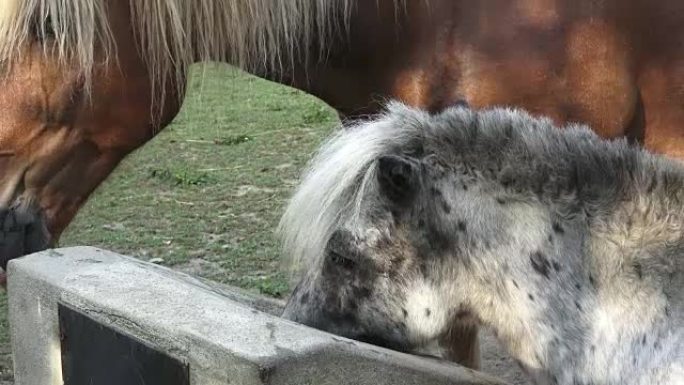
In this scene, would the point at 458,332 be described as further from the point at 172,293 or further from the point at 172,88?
the point at 172,88

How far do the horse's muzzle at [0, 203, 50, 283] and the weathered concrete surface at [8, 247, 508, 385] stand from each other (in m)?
0.32

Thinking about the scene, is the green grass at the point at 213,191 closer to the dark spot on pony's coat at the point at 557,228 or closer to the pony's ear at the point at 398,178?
the pony's ear at the point at 398,178

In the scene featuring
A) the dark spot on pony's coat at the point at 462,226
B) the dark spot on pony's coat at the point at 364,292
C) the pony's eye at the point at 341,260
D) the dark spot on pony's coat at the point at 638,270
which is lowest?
the dark spot on pony's coat at the point at 364,292

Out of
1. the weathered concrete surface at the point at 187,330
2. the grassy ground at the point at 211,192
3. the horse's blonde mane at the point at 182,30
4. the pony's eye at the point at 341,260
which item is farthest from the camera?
the grassy ground at the point at 211,192

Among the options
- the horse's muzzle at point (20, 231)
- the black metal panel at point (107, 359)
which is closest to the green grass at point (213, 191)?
the horse's muzzle at point (20, 231)

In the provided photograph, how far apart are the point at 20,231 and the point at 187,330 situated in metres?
1.05

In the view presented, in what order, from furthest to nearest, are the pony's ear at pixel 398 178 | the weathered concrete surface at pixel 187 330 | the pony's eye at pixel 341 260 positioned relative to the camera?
1. the pony's eye at pixel 341 260
2. the pony's ear at pixel 398 178
3. the weathered concrete surface at pixel 187 330

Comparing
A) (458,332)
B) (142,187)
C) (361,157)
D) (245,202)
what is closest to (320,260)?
(361,157)

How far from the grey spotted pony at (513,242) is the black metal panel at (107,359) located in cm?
38

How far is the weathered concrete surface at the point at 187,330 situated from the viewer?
1824mm

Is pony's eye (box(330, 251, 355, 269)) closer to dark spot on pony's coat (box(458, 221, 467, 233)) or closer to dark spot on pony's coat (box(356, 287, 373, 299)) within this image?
dark spot on pony's coat (box(356, 287, 373, 299))

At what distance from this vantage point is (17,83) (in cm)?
265

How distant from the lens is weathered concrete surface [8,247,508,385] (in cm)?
182

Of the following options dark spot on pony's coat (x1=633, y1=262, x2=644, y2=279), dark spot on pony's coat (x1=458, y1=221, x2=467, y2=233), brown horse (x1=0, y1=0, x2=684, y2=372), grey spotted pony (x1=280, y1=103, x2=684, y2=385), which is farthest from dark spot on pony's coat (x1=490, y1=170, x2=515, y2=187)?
brown horse (x1=0, y1=0, x2=684, y2=372)
